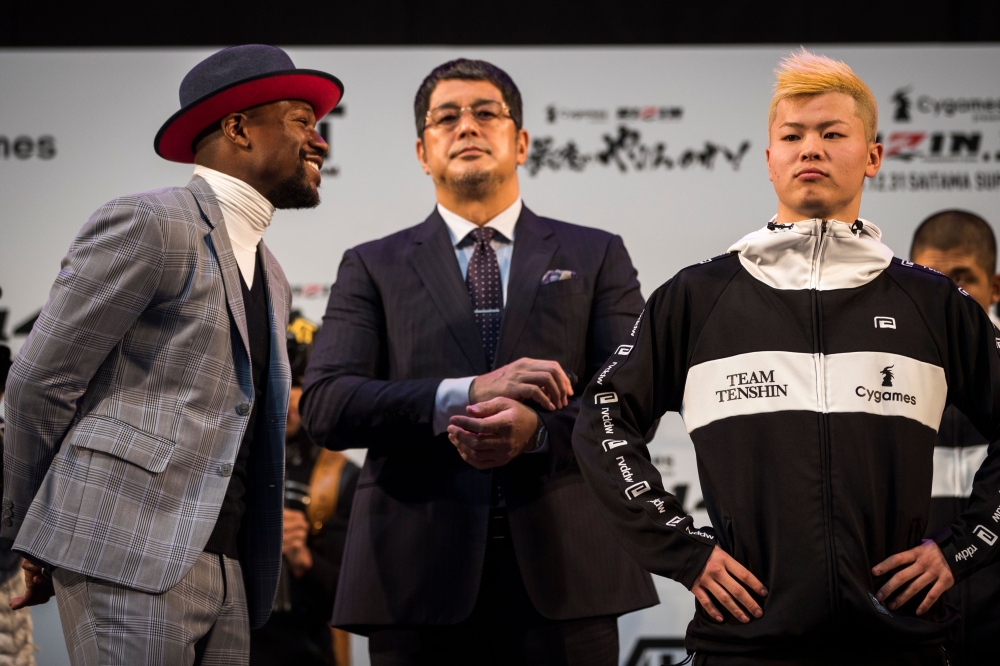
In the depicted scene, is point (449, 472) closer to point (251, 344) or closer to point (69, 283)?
→ point (251, 344)

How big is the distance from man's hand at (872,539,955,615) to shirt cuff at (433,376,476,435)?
1.03 m

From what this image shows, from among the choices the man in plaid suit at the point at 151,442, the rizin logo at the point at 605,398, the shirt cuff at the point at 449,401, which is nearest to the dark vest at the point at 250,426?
the man in plaid suit at the point at 151,442

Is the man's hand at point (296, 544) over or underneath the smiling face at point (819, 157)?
underneath

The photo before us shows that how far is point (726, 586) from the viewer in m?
1.77

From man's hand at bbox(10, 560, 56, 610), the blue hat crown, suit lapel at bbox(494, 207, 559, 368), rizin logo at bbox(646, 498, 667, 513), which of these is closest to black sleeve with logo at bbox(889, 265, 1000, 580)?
rizin logo at bbox(646, 498, 667, 513)

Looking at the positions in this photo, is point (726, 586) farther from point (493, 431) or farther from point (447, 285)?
point (447, 285)

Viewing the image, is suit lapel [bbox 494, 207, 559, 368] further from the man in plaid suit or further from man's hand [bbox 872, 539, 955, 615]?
man's hand [bbox 872, 539, 955, 615]

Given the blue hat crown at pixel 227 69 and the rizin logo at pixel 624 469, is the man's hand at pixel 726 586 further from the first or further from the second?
the blue hat crown at pixel 227 69

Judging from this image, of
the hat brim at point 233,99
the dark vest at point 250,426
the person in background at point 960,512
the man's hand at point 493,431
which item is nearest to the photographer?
the dark vest at point 250,426

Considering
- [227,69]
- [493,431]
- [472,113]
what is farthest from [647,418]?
[227,69]

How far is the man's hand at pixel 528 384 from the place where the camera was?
2.34 m

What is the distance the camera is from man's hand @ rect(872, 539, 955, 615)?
1.77 m

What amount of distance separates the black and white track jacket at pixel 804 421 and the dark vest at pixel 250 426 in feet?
2.55

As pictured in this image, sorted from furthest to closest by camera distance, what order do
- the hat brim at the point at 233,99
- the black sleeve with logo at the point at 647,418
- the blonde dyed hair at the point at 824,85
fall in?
1. the hat brim at the point at 233,99
2. the blonde dyed hair at the point at 824,85
3. the black sleeve with logo at the point at 647,418
